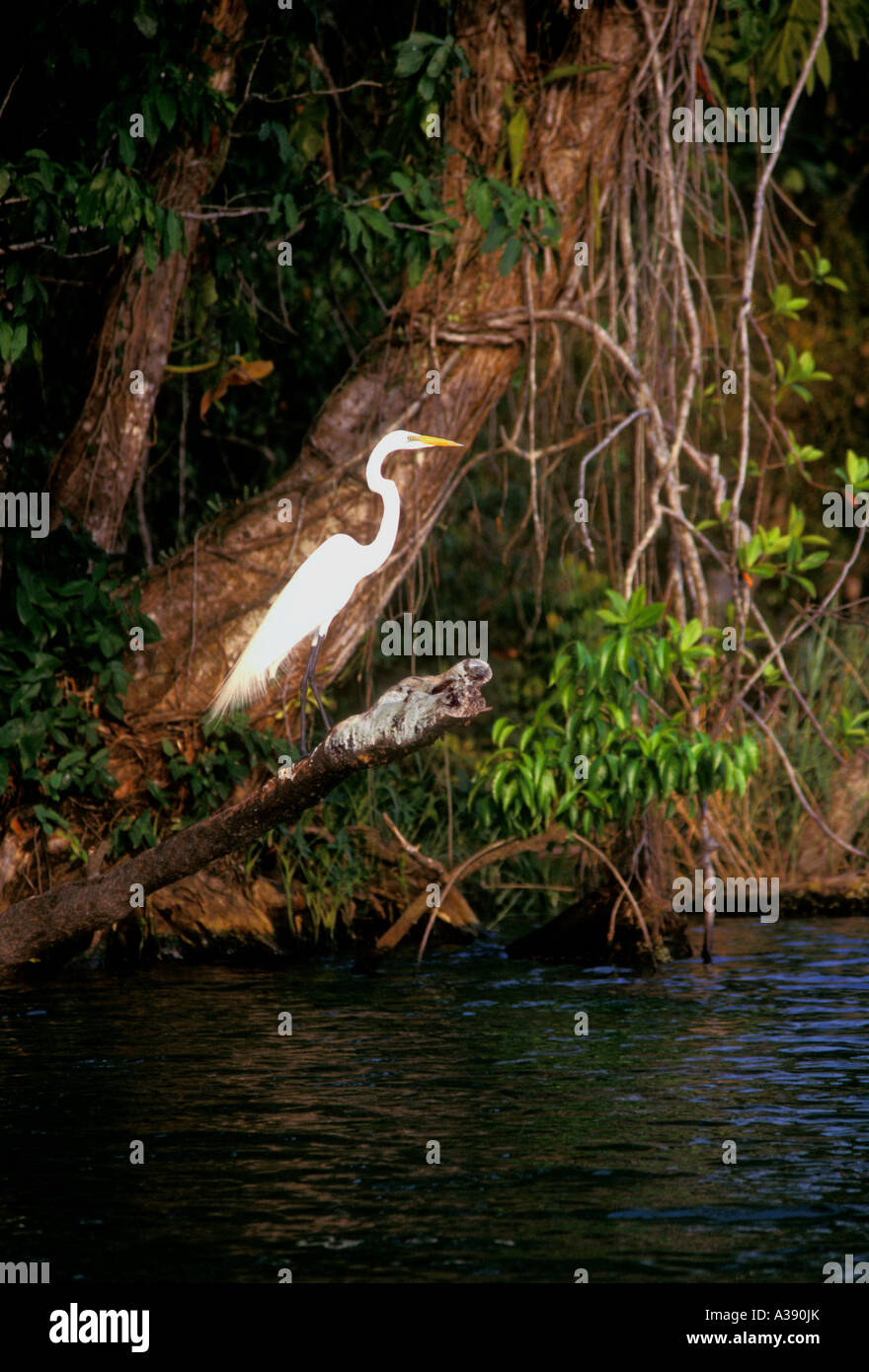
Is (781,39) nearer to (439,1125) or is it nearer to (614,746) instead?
(614,746)

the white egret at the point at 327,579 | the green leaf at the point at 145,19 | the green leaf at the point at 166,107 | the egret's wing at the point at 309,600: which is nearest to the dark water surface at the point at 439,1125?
the white egret at the point at 327,579

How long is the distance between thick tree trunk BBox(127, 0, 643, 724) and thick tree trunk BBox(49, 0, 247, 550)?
1.85ft

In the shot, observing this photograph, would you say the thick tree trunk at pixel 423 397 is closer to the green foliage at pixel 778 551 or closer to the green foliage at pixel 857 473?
the green foliage at pixel 778 551

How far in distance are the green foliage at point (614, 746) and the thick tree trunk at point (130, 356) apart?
2.65m

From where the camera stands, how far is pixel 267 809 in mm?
6477

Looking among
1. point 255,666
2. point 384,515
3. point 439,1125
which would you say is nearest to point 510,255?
point 384,515

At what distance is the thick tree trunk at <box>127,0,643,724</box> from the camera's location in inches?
408

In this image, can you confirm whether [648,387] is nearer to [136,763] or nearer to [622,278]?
[622,278]

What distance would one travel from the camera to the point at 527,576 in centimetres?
1470

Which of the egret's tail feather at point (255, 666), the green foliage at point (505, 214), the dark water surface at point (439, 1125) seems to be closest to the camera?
the dark water surface at point (439, 1125)

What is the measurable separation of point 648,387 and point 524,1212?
214 inches

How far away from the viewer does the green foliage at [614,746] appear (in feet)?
28.3
